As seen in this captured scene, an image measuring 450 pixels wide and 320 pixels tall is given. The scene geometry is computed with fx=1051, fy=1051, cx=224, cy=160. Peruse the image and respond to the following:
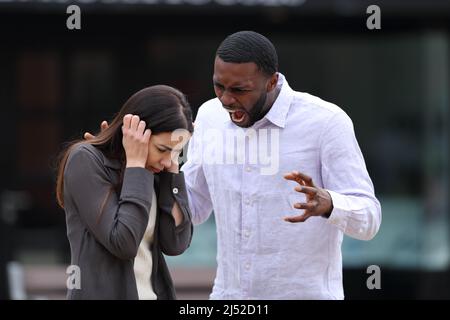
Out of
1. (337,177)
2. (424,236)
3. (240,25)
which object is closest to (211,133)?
(337,177)

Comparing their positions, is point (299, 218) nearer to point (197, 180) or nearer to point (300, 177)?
point (300, 177)

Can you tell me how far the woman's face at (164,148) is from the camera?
11.0ft

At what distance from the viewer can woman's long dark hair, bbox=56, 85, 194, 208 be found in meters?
3.35

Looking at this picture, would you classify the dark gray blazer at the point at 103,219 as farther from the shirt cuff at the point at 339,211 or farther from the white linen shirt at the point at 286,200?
the shirt cuff at the point at 339,211

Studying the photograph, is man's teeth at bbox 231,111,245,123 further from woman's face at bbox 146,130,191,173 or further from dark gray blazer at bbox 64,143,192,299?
dark gray blazer at bbox 64,143,192,299

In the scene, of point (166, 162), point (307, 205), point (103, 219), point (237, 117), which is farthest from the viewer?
point (237, 117)

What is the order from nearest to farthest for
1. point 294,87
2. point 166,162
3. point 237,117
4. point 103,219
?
point 103,219 → point 166,162 → point 237,117 → point 294,87

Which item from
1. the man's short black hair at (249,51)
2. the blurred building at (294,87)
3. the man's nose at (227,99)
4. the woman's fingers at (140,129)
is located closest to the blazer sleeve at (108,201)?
the woman's fingers at (140,129)

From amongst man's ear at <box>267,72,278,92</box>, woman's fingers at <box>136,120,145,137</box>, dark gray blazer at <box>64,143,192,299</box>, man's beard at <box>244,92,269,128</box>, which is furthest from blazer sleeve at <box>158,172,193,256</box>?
man's ear at <box>267,72,278,92</box>

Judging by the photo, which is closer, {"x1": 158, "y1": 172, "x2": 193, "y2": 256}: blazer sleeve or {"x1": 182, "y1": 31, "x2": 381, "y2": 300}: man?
{"x1": 158, "y1": 172, "x2": 193, "y2": 256}: blazer sleeve

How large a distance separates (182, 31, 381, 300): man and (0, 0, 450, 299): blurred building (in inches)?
243

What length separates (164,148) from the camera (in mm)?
3379

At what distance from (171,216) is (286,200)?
17.9 inches

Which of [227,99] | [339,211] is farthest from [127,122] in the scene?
[339,211]
